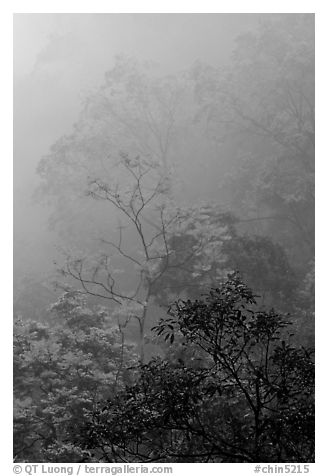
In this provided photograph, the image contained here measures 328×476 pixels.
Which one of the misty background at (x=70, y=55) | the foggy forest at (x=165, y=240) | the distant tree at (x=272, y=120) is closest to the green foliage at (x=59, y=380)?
the foggy forest at (x=165, y=240)

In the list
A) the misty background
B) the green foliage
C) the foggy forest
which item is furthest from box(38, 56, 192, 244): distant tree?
the green foliage

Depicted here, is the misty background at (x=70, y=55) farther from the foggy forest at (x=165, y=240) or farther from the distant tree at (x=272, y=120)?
the distant tree at (x=272, y=120)

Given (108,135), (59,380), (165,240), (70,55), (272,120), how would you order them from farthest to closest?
(70,55), (108,135), (272,120), (165,240), (59,380)

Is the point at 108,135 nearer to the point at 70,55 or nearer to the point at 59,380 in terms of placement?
the point at 70,55

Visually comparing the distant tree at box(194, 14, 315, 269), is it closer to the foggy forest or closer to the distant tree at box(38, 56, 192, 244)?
the foggy forest

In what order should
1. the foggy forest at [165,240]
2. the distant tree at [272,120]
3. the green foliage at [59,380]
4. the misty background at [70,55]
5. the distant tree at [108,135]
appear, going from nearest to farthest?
the foggy forest at [165,240], the green foliage at [59,380], the distant tree at [272,120], the distant tree at [108,135], the misty background at [70,55]

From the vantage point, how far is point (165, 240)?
10.1 metres

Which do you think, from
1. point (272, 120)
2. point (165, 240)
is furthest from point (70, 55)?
point (165, 240)

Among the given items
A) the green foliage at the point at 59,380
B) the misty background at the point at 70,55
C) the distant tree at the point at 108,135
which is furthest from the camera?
the misty background at the point at 70,55

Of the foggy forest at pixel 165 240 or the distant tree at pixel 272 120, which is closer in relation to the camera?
the foggy forest at pixel 165 240

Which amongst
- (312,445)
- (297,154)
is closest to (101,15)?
(297,154)

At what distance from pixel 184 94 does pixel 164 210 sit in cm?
722

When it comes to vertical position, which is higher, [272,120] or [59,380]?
[272,120]

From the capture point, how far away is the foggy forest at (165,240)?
4.44 meters
